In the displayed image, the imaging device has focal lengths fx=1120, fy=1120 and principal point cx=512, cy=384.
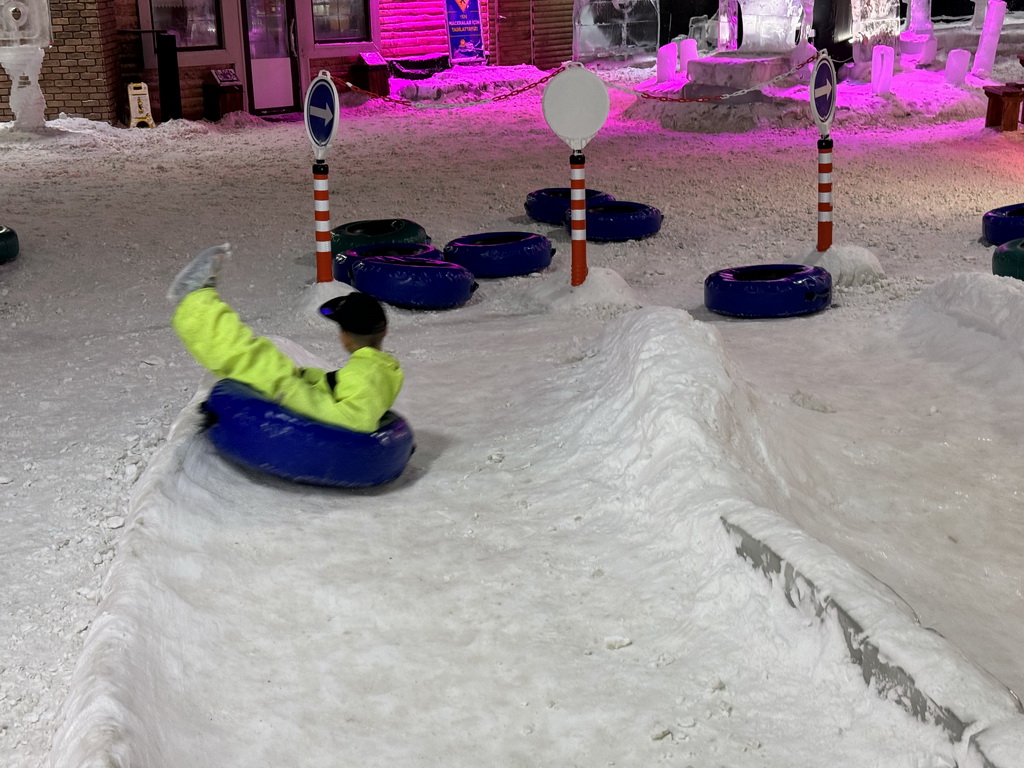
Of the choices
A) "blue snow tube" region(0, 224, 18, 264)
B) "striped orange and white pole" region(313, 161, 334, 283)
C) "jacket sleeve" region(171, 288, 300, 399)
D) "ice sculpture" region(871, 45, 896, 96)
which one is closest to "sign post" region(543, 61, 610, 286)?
"striped orange and white pole" region(313, 161, 334, 283)

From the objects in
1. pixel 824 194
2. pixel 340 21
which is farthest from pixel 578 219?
pixel 340 21

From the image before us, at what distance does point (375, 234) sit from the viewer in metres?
8.49

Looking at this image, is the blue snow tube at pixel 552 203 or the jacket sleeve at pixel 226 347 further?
the blue snow tube at pixel 552 203

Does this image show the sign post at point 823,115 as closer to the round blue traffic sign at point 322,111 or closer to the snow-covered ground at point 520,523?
the snow-covered ground at point 520,523

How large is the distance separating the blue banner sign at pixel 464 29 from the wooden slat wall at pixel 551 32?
1.78m

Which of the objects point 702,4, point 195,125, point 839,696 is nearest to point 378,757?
point 839,696

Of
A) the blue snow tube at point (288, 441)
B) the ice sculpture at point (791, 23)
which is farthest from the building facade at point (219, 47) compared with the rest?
the blue snow tube at point (288, 441)

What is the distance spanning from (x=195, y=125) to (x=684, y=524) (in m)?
12.8

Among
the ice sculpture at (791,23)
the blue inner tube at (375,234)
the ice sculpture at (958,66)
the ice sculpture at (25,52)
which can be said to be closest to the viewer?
the blue inner tube at (375,234)

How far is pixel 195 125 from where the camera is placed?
599 inches

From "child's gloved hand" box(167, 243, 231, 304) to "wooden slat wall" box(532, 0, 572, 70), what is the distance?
57.8ft

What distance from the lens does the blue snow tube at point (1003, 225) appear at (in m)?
8.69

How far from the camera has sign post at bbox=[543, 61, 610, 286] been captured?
7.27 meters

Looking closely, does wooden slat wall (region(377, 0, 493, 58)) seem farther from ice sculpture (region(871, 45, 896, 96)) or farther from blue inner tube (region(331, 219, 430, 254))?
blue inner tube (region(331, 219, 430, 254))
